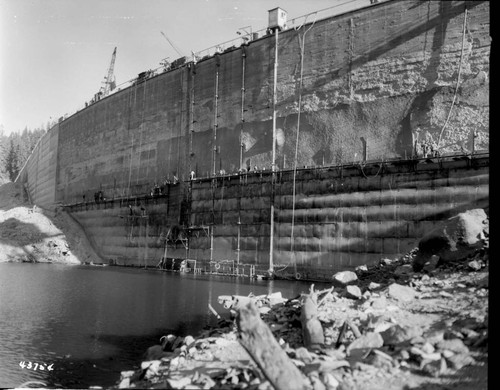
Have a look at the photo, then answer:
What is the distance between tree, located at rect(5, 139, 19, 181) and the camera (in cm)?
11456

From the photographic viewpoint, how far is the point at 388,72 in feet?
108

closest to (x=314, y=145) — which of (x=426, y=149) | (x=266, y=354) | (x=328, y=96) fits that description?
(x=328, y=96)

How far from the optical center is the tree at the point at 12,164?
115 m

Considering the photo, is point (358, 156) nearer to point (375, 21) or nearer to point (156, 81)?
point (375, 21)

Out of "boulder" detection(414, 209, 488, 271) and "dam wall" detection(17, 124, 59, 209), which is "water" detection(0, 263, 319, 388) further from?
"dam wall" detection(17, 124, 59, 209)

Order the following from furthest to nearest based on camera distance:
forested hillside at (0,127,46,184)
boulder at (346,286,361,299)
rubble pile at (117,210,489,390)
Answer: forested hillside at (0,127,46,184) < boulder at (346,286,361,299) < rubble pile at (117,210,489,390)

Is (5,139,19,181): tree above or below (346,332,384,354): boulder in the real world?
above

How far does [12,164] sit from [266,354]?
126 meters

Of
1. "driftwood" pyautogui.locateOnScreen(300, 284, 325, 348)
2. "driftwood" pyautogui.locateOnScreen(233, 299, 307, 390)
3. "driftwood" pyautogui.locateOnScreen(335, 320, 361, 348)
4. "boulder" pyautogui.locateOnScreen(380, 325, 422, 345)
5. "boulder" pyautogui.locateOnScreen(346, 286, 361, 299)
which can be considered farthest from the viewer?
"boulder" pyautogui.locateOnScreen(346, 286, 361, 299)

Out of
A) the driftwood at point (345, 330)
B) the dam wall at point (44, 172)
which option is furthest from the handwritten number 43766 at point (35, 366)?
the dam wall at point (44, 172)

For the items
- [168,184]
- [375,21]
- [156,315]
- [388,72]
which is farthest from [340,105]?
[156,315]

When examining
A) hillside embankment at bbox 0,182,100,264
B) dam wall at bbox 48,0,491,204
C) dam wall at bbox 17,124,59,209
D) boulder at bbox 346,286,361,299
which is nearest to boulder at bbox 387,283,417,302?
boulder at bbox 346,286,361,299

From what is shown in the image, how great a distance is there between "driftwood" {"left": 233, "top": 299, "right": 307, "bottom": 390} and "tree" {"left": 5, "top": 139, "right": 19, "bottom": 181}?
12512 centimetres

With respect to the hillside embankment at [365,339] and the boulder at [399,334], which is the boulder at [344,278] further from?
the boulder at [399,334]
